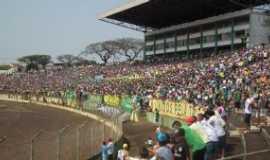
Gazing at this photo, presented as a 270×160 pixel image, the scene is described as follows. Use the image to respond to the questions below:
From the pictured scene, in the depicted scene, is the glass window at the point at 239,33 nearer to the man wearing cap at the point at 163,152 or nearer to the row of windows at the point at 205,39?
the row of windows at the point at 205,39

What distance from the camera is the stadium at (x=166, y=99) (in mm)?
14602

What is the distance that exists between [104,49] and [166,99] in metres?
83.3

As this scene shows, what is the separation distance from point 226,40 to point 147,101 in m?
25.2

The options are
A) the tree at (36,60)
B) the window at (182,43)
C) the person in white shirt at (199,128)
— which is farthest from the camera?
the tree at (36,60)

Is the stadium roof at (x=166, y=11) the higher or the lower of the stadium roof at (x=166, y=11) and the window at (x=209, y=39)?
the higher

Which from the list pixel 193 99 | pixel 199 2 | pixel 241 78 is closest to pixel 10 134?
pixel 193 99

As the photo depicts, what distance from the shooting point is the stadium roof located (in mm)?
56688

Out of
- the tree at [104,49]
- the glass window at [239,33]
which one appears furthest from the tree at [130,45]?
the glass window at [239,33]

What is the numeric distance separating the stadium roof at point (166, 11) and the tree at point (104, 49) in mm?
34634

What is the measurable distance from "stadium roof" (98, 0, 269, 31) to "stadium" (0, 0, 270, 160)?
0.45 ft

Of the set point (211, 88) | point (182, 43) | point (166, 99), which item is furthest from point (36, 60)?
point (211, 88)

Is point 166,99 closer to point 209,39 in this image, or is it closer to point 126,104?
point 126,104

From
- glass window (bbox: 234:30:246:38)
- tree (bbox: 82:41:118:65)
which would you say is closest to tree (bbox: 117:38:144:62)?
tree (bbox: 82:41:118:65)

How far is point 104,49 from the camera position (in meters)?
115
